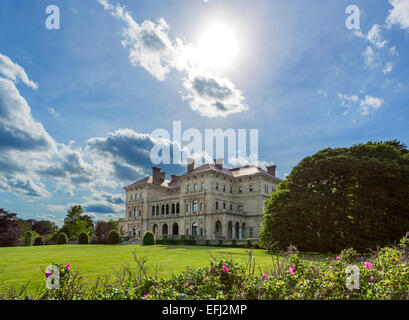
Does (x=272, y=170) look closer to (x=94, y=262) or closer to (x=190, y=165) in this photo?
(x=190, y=165)

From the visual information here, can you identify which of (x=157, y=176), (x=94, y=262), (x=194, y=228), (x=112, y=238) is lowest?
(x=112, y=238)

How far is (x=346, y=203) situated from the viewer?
2672 cm

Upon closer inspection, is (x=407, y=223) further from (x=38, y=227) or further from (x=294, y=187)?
(x=38, y=227)

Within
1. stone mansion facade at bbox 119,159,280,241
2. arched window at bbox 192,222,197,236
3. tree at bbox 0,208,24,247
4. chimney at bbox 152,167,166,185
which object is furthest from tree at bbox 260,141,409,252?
chimney at bbox 152,167,166,185

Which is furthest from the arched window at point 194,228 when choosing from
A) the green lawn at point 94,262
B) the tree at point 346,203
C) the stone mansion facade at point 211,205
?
the green lawn at point 94,262

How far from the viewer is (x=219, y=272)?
Answer: 638 centimetres

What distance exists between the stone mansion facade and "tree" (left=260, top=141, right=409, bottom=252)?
940 inches

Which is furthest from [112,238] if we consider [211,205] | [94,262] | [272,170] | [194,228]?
[94,262]

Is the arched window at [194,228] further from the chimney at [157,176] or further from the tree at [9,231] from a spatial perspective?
the tree at [9,231]

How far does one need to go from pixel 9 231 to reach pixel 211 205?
31.4 m

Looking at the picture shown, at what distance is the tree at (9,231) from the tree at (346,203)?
37443 millimetres

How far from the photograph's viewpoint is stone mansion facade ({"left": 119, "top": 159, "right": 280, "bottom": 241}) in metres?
53.4

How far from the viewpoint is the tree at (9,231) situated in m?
43.6
